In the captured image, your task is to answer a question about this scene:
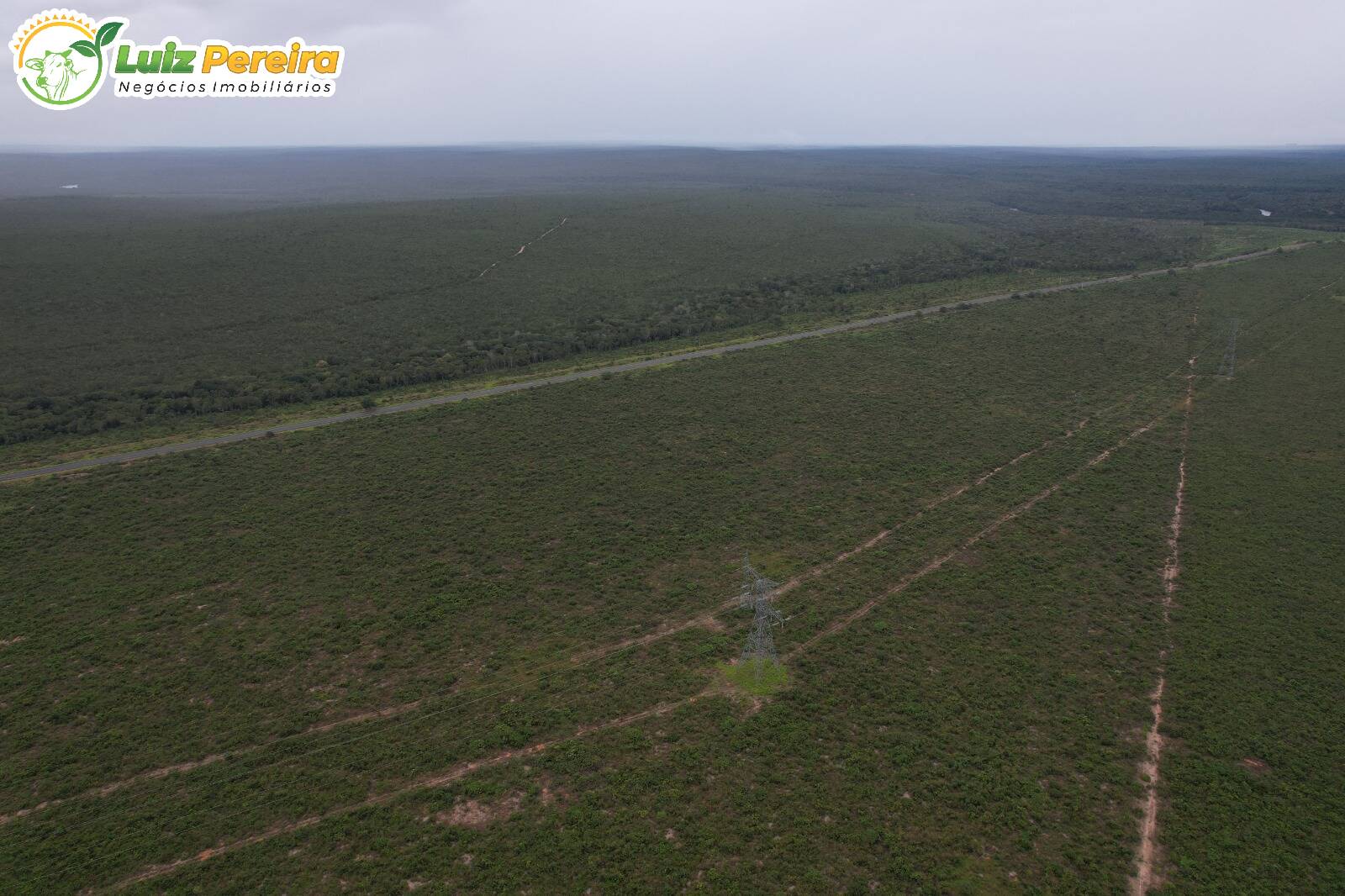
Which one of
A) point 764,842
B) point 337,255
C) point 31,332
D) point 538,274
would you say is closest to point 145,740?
→ point 764,842

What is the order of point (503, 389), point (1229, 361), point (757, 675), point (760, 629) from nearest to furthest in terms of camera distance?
1. point (760, 629)
2. point (757, 675)
3. point (503, 389)
4. point (1229, 361)

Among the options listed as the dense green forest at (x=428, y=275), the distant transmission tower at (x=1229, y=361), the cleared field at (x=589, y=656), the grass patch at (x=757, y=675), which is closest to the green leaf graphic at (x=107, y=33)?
the dense green forest at (x=428, y=275)

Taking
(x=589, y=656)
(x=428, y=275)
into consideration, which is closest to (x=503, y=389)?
(x=589, y=656)

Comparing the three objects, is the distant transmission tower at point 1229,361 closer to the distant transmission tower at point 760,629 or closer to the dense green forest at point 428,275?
the dense green forest at point 428,275

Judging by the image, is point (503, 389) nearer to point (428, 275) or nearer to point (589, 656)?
point (589, 656)

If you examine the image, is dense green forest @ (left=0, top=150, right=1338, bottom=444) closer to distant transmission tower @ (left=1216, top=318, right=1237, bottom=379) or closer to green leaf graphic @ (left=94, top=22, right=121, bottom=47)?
green leaf graphic @ (left=94, top=22, right=121, bottom=47)

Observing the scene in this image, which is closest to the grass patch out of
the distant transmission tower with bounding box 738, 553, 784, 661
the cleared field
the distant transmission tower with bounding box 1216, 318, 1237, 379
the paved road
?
the distant transmission tower with bounding box 738, 553, 784, 661

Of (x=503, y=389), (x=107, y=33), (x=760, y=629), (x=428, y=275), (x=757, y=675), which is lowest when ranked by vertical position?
(x=757, y=675)

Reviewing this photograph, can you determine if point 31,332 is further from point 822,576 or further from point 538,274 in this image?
point 822,576
